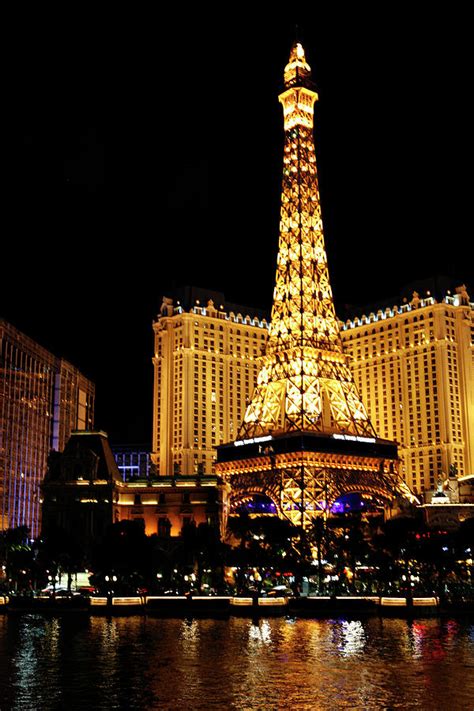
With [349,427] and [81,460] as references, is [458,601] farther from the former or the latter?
[81,460]

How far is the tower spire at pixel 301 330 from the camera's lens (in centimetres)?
11956

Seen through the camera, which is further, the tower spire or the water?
the tower spire

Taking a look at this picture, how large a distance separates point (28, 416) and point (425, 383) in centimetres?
7488

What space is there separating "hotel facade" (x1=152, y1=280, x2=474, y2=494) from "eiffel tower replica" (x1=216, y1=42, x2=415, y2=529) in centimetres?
4514

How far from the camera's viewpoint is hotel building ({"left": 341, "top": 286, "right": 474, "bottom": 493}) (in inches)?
6560

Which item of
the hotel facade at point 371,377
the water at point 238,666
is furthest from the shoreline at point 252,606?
the hotel facade at point 371,377

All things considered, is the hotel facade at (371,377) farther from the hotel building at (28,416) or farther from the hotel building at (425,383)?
the hotel building at (28,416)

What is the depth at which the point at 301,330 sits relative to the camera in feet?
395

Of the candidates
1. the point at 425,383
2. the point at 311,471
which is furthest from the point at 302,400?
the point at 425,383

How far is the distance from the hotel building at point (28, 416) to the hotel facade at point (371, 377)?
66.4 feet

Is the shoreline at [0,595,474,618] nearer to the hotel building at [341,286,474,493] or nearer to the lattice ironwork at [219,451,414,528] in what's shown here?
the lattice ironwork at [219,451,414,528]

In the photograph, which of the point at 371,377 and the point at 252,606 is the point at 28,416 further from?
the point at 252,606

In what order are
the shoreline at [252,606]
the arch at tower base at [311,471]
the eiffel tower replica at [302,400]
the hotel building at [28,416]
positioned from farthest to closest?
the hotel building at [28,416] < the eiffel tower replica at [302,400] < the arch at tower base at [311,471] < the shoreline at [252,606]

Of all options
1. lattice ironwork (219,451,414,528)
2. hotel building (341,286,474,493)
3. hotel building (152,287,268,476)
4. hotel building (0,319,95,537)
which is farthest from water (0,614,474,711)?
hotel building (152,287,268,476)
